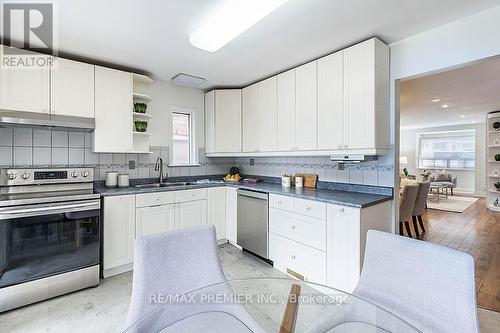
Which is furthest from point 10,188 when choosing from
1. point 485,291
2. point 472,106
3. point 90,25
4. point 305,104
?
point 472,106

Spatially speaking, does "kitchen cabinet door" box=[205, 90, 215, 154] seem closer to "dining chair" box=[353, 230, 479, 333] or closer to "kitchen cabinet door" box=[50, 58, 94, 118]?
"kitchen cabinet door" box=[50, 58, 94, 118]

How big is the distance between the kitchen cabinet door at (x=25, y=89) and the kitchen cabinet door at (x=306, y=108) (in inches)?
105

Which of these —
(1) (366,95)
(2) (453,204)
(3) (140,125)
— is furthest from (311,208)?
(2) (453,204)

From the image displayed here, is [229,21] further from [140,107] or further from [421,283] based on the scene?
[421,283]

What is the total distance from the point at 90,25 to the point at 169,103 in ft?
5.27

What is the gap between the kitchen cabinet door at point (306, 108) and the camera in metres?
2.75

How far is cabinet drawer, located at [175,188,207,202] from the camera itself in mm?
3074

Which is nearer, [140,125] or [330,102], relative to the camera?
[330,102]

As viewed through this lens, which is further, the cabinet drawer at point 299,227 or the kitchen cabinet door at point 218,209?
the kitchen cabinet door at point 218,209

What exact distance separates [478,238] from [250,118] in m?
4.02

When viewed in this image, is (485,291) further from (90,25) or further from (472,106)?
(472,106)

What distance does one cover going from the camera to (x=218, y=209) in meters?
3.45

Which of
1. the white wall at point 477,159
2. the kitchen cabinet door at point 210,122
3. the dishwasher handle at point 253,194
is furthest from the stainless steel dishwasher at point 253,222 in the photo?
the white wall at point 477,159

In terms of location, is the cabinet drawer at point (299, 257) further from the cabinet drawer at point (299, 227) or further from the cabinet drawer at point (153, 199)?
the cabinet drawer at point (153, 199)
